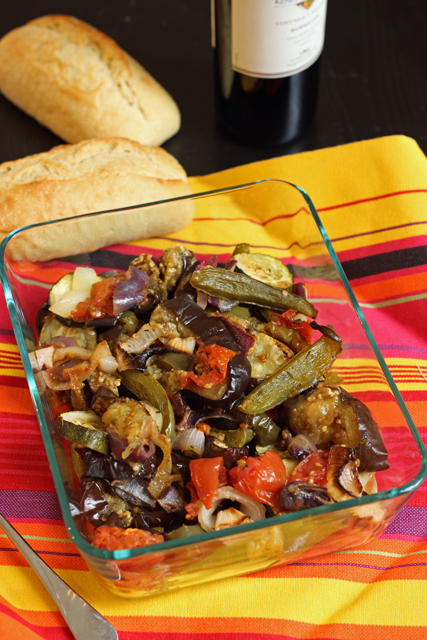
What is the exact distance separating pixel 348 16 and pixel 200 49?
3.81ft

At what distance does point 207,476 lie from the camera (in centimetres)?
202

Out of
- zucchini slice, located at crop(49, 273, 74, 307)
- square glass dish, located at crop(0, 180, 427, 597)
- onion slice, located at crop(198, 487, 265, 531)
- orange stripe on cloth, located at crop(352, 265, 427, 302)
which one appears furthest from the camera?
orange stripe on cloth, located at crop(352, 265, 427, 302)

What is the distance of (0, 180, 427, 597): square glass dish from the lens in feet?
6.03

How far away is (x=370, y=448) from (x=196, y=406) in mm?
604

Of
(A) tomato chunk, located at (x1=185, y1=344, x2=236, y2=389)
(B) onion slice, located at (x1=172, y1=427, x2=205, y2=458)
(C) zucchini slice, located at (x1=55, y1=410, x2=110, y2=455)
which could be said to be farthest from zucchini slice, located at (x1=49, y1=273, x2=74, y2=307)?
(B) onion slice, located at (x1=172, y1=427, x2=205, y2=458)

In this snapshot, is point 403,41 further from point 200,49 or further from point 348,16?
point 200,49

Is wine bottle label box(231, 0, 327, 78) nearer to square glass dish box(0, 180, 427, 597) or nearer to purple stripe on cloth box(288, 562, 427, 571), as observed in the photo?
square glass dish box(0, 180, 427, 597)

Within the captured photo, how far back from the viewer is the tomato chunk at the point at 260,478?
198cm

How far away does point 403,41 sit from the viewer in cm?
446

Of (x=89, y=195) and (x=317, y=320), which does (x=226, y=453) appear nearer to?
(x=317, y=320)

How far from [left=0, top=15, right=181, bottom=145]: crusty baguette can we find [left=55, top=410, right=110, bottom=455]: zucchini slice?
1971mm

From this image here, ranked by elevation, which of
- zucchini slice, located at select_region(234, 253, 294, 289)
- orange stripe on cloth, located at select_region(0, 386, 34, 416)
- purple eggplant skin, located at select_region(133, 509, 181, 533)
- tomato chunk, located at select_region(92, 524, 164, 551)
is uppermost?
zucchini slice, located at select_region(234, 253, 294, 289)

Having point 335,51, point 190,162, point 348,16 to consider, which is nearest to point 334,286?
point 190,162

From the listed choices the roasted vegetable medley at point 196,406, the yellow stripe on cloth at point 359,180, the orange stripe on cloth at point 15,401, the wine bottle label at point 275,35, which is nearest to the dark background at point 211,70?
the yellow stripe on cloth at point 359,180
